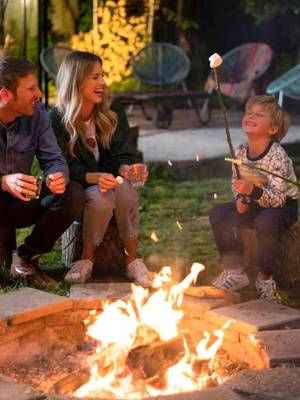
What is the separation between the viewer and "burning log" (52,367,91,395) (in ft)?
11.2

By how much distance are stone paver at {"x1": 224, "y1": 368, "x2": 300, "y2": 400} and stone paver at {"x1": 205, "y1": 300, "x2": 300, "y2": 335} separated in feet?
1.49

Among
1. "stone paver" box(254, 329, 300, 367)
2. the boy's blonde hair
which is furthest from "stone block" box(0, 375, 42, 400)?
the boy's blonde hair

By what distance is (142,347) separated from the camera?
3631 millimetres

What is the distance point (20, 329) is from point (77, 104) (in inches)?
56.3

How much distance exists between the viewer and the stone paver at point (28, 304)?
391 centimetres

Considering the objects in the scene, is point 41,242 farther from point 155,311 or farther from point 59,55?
point 59,55

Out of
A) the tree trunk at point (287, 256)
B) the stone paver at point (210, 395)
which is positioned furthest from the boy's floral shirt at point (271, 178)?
the stone paver at point (210, 395)

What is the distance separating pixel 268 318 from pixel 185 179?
4.40 metres

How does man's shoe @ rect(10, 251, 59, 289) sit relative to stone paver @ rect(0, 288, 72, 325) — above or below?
below

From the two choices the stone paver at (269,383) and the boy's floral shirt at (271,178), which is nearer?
the stone paver at (269,383)

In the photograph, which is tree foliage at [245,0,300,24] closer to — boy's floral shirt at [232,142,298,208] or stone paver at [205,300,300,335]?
boy's floral shirt at [232,142,298,208]

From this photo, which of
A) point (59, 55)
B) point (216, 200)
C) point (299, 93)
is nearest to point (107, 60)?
point (59, 55)

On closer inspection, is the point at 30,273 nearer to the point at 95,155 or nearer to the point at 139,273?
the point at 139,273

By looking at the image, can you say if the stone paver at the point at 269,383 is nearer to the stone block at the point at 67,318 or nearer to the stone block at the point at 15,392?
the stone block at the point at 15,392
